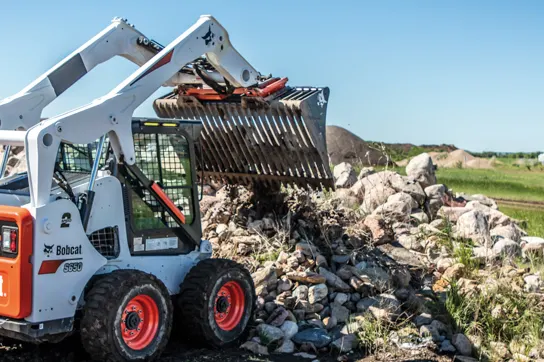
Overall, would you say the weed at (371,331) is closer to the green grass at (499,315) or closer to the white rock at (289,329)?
the white rock at (289,329)

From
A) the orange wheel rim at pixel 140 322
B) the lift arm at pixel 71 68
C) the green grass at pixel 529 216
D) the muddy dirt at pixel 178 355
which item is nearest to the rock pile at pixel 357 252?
the muddy dirt at pixel 178 355

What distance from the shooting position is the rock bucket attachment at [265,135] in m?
9.48

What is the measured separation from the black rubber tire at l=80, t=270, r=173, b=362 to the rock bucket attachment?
2.74 metres

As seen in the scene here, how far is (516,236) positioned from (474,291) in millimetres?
3195

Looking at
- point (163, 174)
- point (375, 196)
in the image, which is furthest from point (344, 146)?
point (163, 174)

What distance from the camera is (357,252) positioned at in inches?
386

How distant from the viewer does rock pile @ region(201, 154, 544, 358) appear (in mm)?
8234

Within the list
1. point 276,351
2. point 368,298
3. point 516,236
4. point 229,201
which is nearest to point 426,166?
point 516,236

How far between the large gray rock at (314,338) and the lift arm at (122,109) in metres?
2.53

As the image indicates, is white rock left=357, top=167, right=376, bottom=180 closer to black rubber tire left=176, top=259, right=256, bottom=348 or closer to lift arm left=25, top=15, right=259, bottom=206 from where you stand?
lift arm left=25, top=15, right=259, bottom=206

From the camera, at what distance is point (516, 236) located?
38.4 ft

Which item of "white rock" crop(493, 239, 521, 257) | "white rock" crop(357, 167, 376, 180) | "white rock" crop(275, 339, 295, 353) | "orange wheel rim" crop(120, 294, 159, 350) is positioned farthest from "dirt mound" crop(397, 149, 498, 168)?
"orange wheel rim" crop(120, 294, 159, 350)

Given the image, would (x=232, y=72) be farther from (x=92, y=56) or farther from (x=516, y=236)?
(x=516, y=236)

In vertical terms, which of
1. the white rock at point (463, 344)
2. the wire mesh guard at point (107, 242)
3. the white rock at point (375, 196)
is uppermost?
the white rock at point (375, 196)
